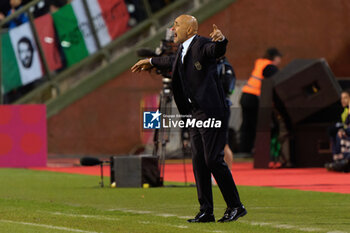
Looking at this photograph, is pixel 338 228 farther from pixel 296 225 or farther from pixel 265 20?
pixel 265 20

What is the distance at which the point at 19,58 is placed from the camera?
67.6 feet

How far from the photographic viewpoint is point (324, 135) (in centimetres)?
1839

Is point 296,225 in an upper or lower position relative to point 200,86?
lower

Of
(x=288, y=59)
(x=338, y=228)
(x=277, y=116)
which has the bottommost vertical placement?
(x=338, y=228)

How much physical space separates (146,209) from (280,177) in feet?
19.4

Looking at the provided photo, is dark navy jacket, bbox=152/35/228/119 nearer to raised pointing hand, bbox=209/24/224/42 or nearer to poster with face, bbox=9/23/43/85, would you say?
raised pointing hand, bbox=209/24/224/42

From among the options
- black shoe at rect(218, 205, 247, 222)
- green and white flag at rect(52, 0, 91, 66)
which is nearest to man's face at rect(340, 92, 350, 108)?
green and white flag at rect(52, 0, 91, 66)

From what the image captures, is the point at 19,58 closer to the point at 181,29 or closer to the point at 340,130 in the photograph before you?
the point at 340,130

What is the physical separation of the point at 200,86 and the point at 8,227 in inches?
75.5

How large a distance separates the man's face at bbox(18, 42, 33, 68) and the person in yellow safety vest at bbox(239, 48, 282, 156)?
4.52 m

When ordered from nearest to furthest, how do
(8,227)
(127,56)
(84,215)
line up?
(8,227) → (84,215) → (127,56)

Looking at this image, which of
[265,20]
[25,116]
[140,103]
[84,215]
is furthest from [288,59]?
[84,215]

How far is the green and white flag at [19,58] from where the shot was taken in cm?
2052

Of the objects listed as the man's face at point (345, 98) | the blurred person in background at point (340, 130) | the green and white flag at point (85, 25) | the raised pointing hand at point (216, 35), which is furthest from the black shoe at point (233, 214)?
the green and white flag at point (85, 25)
